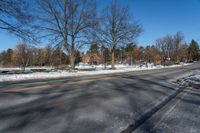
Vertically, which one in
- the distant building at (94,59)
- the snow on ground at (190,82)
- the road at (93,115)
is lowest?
the snow on ground at (190,82)

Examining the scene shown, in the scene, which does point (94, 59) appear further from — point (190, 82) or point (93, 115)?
point (93, 115)

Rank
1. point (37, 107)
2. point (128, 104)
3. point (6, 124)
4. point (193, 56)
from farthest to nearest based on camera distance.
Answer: point (193, 56) < point (128, 104) < point (37, 107) < point (6, 124)

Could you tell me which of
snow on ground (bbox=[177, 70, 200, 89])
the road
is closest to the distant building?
snow on ground (bbox=[177, 70, 200, 89])

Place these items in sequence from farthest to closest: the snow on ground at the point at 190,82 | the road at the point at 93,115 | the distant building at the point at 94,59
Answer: the distant building at the point at 94,59
the snow on ground at the point at 190,82
the road at the point at 93,115

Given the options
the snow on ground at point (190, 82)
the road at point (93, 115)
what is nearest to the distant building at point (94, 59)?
the snow on ground at point (190, 82)

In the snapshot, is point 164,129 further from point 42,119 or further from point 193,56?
point 193,56

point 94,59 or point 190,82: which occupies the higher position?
point 94,59

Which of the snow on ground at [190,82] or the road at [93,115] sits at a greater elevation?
the road at [93,115]

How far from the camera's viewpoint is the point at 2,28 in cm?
2036

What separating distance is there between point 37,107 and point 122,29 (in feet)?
121

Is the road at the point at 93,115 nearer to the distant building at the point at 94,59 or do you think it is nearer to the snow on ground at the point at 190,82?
the snow on ground at the point at 190,82

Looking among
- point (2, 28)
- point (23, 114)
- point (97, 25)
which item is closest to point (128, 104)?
point (23, 114)

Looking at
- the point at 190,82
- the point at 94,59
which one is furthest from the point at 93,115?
the point at 94,59

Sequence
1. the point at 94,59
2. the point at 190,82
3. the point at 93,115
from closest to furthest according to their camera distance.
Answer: the point at 93,115 → the point at 190,82 → the point at 94,59
